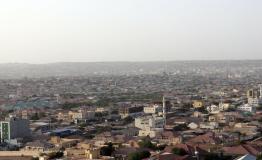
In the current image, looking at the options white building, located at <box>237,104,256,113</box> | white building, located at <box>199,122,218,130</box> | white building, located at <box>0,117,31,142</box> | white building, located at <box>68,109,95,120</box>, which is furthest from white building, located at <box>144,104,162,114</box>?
white building, located at <box>0,117,31,142</box>

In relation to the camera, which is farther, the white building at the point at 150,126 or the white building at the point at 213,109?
the white building at the point at 213,109

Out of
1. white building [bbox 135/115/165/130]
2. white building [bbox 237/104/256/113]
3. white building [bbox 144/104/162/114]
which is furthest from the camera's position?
white building [bbox 144/104/162/114]

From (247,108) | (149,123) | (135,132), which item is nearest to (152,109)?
(247,108)

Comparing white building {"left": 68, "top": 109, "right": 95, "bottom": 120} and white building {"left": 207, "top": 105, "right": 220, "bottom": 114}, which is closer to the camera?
white building {"left": 68, "top": 109, "right": 95, "bottom": 120}

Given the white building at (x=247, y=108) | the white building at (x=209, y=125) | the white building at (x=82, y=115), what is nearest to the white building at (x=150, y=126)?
the white building at (x=209, y=125)

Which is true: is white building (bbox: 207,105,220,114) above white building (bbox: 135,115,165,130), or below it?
below

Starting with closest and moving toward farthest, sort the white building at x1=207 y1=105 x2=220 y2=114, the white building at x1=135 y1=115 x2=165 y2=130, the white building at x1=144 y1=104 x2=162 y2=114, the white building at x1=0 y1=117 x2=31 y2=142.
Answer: the white building at x1=0 y1=117 x2=31 y2=142
the white building at x1=135 y1=115 x2=165 y2=130
the white building at x1=207 y1=105 x2=220 y2=114
the white building at x1=144 y1=104 x2=162 y2=114

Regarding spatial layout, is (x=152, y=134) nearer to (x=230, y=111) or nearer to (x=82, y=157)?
(x=82, y=157)

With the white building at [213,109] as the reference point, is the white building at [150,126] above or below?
above

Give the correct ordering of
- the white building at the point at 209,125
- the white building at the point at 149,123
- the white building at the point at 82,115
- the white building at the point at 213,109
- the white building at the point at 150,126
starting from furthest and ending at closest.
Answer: the white building at the point at 213,109 → the white building at the point at 82,115 → the white building at the point at 149,123 → the white building at the point at 209,125 → the white building at the point at 150,126

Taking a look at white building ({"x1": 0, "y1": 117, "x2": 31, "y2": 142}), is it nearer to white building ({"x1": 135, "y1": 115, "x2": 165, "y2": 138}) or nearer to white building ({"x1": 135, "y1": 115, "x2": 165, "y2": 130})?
white building ({"x1": 135, "y1": 115, "x2": 165, "y2": 138})

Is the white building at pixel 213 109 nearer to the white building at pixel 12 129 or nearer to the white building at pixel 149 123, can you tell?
the white building at pixel 149 123
